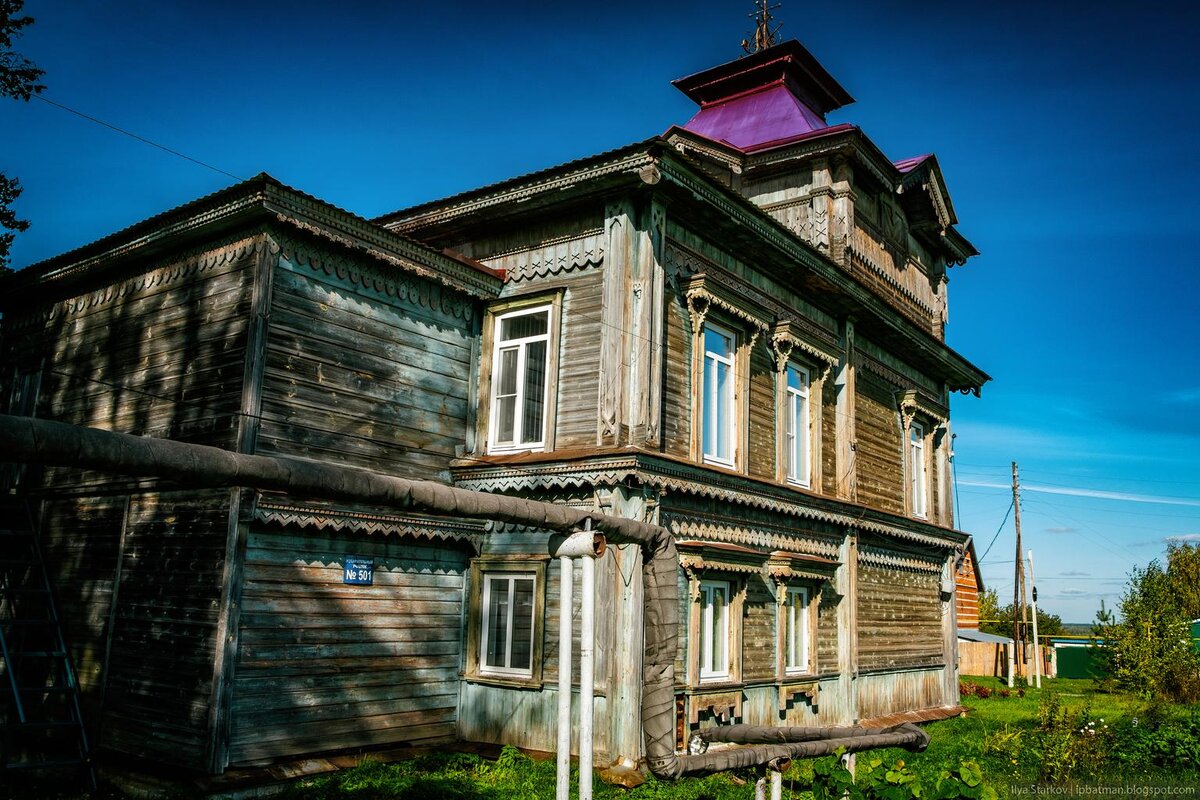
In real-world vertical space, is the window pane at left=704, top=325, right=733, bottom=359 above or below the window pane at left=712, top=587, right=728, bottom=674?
above

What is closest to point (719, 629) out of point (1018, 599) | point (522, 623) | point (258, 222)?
point (522, 623)

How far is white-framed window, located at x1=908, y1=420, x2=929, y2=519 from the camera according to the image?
70.2ft

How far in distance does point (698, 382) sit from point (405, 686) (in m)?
5.81

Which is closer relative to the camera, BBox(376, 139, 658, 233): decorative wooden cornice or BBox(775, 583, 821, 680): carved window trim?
BBox(376, 139, 658, 233): decorative wooden cornice

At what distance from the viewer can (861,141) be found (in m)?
18.3

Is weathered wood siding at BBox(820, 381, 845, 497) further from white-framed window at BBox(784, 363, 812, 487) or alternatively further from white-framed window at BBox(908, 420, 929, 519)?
white-framed window at BBox(908, 420, 929, 519)

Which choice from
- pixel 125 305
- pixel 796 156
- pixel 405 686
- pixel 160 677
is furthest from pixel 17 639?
pixel 796 156

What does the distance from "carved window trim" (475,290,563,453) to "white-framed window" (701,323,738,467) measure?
2.25 meters

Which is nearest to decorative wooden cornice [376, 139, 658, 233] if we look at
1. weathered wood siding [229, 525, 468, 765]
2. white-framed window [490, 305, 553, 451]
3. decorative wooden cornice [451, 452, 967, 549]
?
white-framed window [490, 305, 553, 451]

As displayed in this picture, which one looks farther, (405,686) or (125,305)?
(125,305)

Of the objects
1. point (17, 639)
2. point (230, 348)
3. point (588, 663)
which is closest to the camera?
point (588, 663)

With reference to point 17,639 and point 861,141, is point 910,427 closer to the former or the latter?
point 861,141

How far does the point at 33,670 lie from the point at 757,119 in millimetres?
17049

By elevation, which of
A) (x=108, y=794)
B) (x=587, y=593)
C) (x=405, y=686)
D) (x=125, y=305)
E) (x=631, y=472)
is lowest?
(x=108, y=794)
